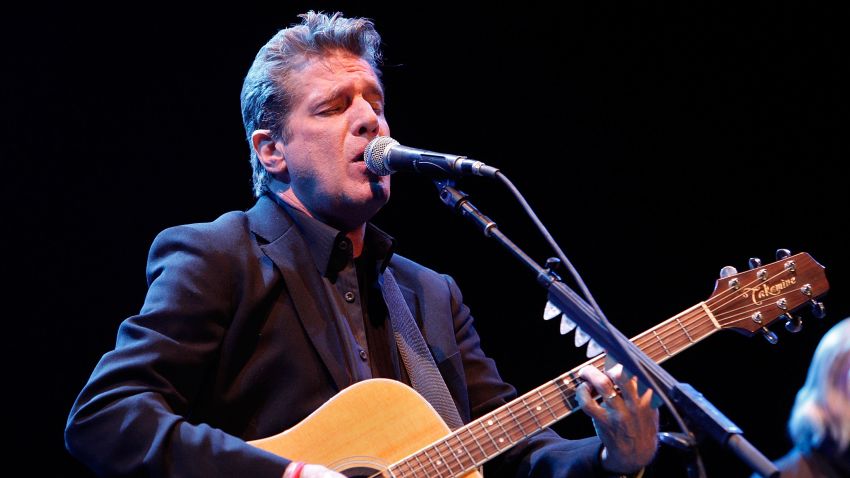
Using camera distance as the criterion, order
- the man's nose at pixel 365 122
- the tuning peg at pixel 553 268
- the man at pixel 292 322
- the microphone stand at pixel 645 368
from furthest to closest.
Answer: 1. the man's nose at pixel 365 122
2. the man at pixel 292 322
3. the tuning peg at pixel 553 268
4. the microphone stand at pixel 645 368

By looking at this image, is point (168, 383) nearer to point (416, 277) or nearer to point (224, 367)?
point (224, 367)

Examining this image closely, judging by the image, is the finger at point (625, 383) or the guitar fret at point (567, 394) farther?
the guitar fret at point (567, 394)

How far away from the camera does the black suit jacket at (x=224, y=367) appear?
2.46 metres

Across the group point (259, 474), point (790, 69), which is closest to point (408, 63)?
point (790, 69)

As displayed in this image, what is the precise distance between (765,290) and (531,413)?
90 centimetres

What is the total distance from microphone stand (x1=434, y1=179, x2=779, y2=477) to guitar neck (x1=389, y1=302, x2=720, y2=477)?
28.0 inches

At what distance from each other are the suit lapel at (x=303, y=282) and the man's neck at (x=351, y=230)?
93mm

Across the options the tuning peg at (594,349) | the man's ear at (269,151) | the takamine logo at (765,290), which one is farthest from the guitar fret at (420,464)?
the man's ear at (269,151)

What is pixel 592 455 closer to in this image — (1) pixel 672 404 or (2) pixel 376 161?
(1) pixel 672 404

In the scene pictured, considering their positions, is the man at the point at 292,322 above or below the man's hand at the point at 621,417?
above

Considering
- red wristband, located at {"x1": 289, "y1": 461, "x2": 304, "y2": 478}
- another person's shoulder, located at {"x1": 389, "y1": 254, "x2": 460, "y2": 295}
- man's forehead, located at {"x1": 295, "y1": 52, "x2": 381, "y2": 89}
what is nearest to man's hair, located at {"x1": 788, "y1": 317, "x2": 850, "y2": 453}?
another person's shoulder, located at {"x1": 389, "y1": 254, "x2": 460, "y2": 295}

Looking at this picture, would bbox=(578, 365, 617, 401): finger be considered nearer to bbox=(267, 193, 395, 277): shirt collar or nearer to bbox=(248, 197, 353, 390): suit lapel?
bbox=(248, 197, 353, 390): suit lapel

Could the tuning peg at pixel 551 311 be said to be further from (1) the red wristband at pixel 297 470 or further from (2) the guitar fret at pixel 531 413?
(1) the red wristband at pixel 297 470

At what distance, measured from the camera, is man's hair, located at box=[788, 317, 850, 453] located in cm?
262
